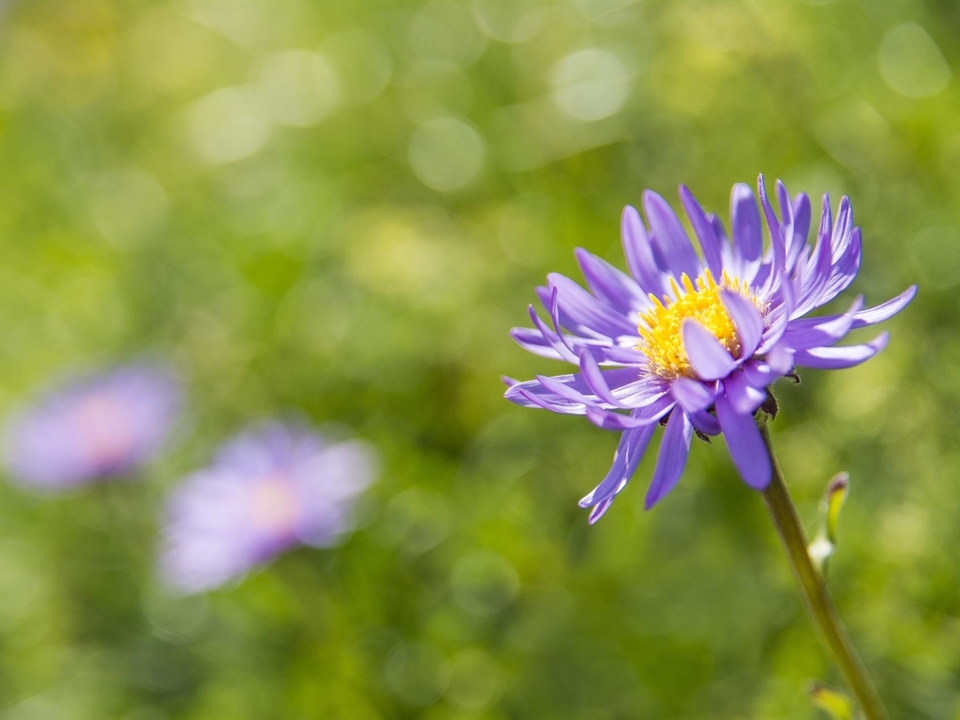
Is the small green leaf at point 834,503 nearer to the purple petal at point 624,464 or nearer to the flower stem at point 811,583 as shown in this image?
the flower stem at point 811,583

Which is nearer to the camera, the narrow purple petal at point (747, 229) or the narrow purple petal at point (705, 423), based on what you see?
the narrow purple petal at point (705, 423)

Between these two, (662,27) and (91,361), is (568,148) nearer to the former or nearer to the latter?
(662,27)

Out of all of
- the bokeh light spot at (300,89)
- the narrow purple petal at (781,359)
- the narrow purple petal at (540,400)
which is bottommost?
the narrow purple petal at (781,359)

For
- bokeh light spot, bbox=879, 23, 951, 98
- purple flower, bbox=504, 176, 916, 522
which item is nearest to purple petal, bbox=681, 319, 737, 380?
purple flower, bbox=504, 176, 916, 522

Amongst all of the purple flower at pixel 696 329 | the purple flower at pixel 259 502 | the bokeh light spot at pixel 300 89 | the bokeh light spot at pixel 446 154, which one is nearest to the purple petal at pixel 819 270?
the purple flower at pixel 696 329

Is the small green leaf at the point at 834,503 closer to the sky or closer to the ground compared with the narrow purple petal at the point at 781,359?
closer to the ground

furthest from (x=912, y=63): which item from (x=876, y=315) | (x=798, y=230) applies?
(x=876, y=315)

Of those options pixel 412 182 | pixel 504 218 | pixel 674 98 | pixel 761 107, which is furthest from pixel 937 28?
pixel 412 182
